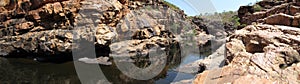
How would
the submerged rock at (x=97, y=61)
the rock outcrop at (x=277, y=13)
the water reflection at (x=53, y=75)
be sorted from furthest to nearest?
the submerged rock at (x=97, y=61), the water reflection at (x=53, y=75), the rock outcrop at (x=277, y=13)

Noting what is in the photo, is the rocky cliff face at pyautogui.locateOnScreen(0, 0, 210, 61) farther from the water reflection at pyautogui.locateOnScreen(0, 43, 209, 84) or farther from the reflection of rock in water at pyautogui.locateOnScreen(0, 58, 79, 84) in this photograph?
the water reflection at pyautogui.locateOnScreen(0, 43, 209, 84)

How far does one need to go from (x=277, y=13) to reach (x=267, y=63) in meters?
17.9

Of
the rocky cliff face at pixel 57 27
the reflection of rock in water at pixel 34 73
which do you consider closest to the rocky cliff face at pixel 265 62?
the reflection of rock in water at pixel 34 73

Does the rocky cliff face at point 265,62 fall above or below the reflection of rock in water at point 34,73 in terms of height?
above

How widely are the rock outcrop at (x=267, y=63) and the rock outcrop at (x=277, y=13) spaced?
3.54 m

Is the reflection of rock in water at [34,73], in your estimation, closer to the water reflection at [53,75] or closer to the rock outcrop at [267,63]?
the water reflection at [53,75]

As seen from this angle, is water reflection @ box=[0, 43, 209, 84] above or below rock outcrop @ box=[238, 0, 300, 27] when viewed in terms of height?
below

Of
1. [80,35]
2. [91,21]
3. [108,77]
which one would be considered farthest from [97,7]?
[108,77]

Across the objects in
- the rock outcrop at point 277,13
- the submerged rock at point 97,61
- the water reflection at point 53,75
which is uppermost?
the rock outcrop at point 277,13

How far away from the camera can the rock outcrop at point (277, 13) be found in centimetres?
1475

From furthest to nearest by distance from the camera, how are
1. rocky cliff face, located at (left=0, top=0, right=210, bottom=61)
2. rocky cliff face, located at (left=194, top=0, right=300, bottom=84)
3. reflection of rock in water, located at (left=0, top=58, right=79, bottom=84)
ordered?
rocky cliff face, located at (left=0, top=0, right=210, bottom=61) → reflection of rock in water, located at (left=0, top=58, right=79, bottom=84) → rocky cliff face, located at (left=194, top=0, right=300, bottom=84)

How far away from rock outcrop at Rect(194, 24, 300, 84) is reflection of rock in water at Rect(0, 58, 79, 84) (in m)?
12.8

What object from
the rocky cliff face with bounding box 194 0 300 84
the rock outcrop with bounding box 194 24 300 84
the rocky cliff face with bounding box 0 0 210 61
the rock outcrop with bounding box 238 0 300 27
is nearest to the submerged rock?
the rocky cliff face with bounding box 0 0 210 61

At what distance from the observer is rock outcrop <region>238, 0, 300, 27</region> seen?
1475cm
